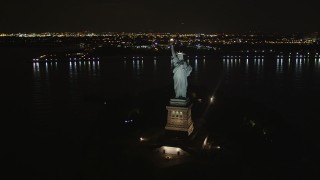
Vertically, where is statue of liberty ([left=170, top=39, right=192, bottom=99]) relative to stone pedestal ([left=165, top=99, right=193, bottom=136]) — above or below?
above

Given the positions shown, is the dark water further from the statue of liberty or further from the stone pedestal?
the statue of liberty

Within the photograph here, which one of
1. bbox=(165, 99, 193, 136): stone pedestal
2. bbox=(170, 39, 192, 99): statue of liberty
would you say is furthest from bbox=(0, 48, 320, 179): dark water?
bbox=(170, 39, 192, 99): statue of liberty

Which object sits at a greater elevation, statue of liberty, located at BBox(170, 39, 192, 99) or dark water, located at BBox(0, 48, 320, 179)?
statue of liberty, located at BBox(170, 39, 192, 99)

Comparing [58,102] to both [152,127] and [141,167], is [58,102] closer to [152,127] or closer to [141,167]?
[152,127]

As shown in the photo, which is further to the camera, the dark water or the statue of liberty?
the statue of liberty

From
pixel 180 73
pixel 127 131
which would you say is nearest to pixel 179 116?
pixel 180 73

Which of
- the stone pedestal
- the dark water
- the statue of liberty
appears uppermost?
the statue of liberty

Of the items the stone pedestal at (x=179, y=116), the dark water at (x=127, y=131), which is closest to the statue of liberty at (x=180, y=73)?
the stone pedestal at (x=179, y=116)

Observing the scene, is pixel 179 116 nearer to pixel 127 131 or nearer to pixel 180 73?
pixel 180 73

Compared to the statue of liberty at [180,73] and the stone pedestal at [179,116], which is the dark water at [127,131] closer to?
the stone pedestal at [179,116]
